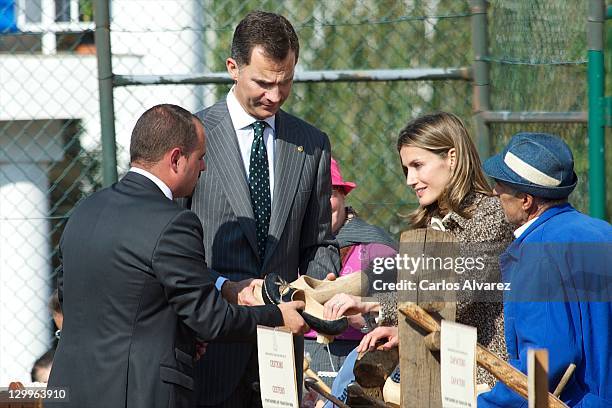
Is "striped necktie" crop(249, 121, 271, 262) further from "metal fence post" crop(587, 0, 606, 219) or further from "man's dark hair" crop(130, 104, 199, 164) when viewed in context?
"metal fence post" crop(587, 0, 606, 219)

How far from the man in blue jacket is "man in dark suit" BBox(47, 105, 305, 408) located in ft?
2.26

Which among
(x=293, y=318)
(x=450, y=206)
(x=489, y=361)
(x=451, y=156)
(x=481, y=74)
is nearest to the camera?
(x=489, y=361)

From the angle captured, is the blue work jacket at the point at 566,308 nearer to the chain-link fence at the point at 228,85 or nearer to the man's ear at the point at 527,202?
the man's ear at the point at 527,202

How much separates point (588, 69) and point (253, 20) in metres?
1.88

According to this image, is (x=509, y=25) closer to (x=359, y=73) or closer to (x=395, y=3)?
(x=359, y=73)

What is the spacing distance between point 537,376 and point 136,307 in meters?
1.23

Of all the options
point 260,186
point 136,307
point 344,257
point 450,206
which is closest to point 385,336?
point 450,206

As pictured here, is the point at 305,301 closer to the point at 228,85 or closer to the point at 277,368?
the point at 277,368

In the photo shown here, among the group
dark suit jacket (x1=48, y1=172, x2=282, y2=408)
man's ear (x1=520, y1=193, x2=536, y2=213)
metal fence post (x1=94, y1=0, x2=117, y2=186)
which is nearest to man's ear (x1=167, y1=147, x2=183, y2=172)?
dark suit jacket (x1=48, y1=172, x2=282, y2=408)

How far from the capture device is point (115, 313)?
124 inches

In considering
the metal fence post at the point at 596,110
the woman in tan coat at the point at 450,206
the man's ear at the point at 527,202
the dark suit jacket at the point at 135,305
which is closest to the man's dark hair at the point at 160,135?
the dark suit jacket at the point at 135,305

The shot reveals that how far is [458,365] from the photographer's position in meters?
2.69

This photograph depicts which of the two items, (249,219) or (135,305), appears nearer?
(135,305)

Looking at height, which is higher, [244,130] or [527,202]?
[244,130]
